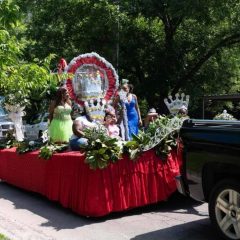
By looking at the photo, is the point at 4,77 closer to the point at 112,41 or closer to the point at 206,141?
the point at 206,141

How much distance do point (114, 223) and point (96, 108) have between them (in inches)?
148

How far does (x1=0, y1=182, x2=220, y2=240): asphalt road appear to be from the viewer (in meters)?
5.61

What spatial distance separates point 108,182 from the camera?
20.5 ft

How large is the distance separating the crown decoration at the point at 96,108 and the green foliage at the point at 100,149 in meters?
2.58

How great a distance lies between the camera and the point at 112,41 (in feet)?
62.2

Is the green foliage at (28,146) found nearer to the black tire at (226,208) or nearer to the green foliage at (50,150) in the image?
the green foliage at (50,150)

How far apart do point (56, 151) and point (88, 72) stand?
3.13 meters

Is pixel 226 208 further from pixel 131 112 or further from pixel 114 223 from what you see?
pixel 131 112

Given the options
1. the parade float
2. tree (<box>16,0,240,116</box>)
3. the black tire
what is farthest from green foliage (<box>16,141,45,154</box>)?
tree (<box>16,0,240,116</box>)

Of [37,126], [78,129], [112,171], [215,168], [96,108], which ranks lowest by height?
[37,126]

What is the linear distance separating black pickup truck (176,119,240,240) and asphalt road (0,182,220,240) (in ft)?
1.67

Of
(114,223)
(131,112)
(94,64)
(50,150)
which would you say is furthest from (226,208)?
(94,64)

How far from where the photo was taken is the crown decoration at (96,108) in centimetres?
922

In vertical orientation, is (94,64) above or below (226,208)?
above
